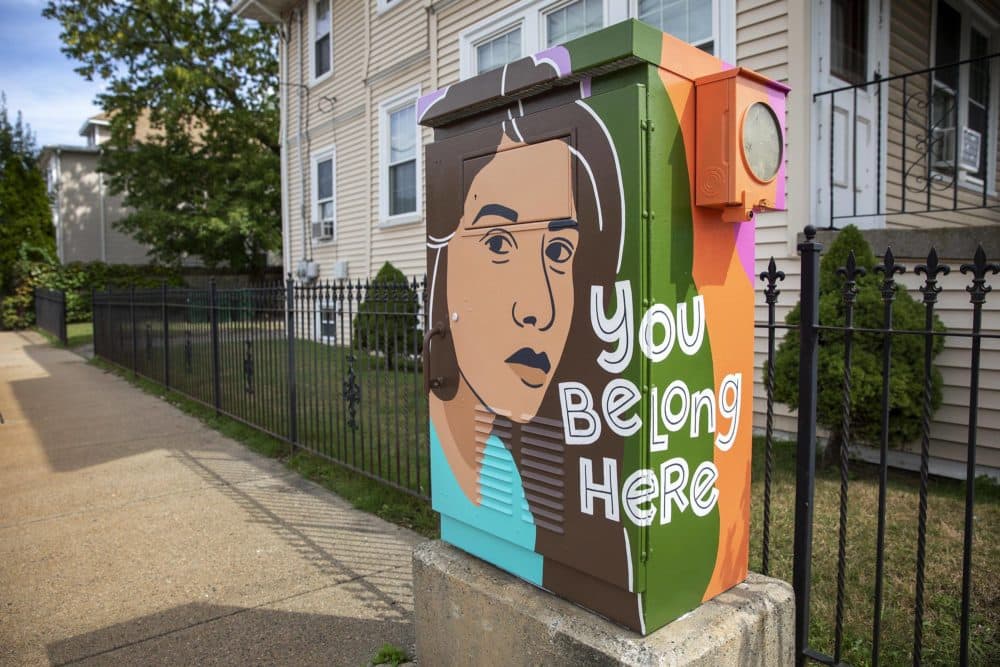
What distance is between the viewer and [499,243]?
2229 millimetres

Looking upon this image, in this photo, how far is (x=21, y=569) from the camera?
3.89m

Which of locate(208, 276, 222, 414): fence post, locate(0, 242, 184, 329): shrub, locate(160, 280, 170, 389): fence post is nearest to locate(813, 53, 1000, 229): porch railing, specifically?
locate(208, 276, 222, 414): fence post

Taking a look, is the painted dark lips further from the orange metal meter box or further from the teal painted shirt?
the orange metal meter box

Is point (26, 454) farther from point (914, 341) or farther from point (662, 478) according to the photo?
point (914, 341)

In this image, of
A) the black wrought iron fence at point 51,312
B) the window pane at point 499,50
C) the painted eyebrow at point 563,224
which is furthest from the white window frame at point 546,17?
the black wrought iron fence at point 51,312

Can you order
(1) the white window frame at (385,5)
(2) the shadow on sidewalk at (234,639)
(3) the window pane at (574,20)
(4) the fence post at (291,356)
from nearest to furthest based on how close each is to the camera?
(2) the shadow on sidewalk at (234,639)
(4) the fence post at (291,356)
(3) the window pane at (574,20)
(1) the white window frame at (385,5)

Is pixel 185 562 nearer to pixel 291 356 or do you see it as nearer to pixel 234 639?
pixel 234 639

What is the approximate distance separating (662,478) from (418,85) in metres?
9.94

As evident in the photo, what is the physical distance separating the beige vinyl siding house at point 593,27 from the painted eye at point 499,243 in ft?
6.41

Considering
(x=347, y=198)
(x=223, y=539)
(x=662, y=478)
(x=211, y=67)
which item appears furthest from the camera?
(x=211, y=67)

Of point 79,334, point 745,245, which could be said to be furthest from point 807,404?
point 79,334

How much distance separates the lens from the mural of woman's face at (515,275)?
2.03 metres

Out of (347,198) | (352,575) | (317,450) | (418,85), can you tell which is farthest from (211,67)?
(352,575)

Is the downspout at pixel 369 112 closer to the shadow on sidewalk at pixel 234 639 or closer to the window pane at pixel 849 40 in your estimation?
the window pane at pixel 849 40
